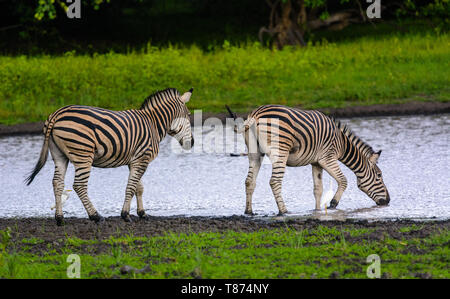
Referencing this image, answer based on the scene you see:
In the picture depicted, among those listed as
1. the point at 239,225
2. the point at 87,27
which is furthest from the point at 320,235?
the point at 87,27

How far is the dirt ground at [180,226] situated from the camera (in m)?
8.63

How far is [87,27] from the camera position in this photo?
30203mm

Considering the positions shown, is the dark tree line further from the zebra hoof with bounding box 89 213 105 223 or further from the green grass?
the zebra hoof with bounding box 89 213 105 223

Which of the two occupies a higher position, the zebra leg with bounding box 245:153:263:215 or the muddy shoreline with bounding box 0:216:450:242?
the zebra leg with bounding box 245:153:263:215

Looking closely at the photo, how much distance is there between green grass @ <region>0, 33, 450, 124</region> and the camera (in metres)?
19.0

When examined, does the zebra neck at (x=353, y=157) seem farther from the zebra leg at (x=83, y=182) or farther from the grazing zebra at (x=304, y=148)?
the zebra leg at (x=83, y=182)

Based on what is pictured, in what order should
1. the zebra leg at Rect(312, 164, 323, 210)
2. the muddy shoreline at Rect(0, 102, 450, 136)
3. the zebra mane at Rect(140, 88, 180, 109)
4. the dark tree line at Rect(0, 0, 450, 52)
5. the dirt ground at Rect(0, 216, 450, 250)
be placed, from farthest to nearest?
the dark tree line at Rect(0, 0, 450, 52), the muddy shoreline at Rect(0, 102, 450, 136), the zebra leg at Rect(312, 164, 323, 210), the zebra mane at Rect(140, 88, 180, 109), the dirt ground at Rect(0, 216, 450, 250)

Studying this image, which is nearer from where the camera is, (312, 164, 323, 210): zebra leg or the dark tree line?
(312, 164, 323, 210): zebra leg

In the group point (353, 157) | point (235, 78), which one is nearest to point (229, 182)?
point (353, 157)

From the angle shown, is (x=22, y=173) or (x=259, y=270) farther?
(x=22, y=173)

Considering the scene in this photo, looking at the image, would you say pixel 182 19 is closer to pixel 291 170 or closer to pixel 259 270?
pixel 291 170

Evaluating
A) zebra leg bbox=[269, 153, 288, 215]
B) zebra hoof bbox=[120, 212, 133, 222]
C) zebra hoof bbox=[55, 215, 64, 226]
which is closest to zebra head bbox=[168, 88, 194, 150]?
zebra leg bbox=[269, 153, 288, 215]

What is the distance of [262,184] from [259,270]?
19.0 ft

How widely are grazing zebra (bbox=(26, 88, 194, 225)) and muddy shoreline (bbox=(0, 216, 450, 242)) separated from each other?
298 mm
